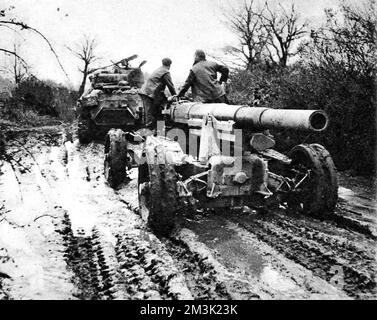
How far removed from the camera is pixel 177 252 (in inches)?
183

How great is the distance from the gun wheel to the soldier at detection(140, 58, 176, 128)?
317cm

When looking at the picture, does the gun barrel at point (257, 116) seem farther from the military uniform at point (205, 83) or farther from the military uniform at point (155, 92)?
the military uniform at point (155, 92)

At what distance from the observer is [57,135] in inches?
650

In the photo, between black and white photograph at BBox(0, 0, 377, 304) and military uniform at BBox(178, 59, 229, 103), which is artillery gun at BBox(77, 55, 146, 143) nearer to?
black and white photograph at BBox(0, 0, 377, 304)

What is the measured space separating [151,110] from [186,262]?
14.7ft

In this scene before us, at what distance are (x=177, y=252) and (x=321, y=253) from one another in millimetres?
1622

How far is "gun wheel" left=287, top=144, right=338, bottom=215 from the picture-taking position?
566 cm

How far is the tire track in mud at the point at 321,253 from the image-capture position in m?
3.87

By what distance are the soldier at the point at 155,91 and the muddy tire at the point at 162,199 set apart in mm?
3168

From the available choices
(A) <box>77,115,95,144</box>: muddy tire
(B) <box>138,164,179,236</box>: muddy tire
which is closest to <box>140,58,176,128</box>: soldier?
(B) <box>138,164,179,236</box>: muddy tire

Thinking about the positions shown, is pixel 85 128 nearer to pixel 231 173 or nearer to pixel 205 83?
pixel 205 83
